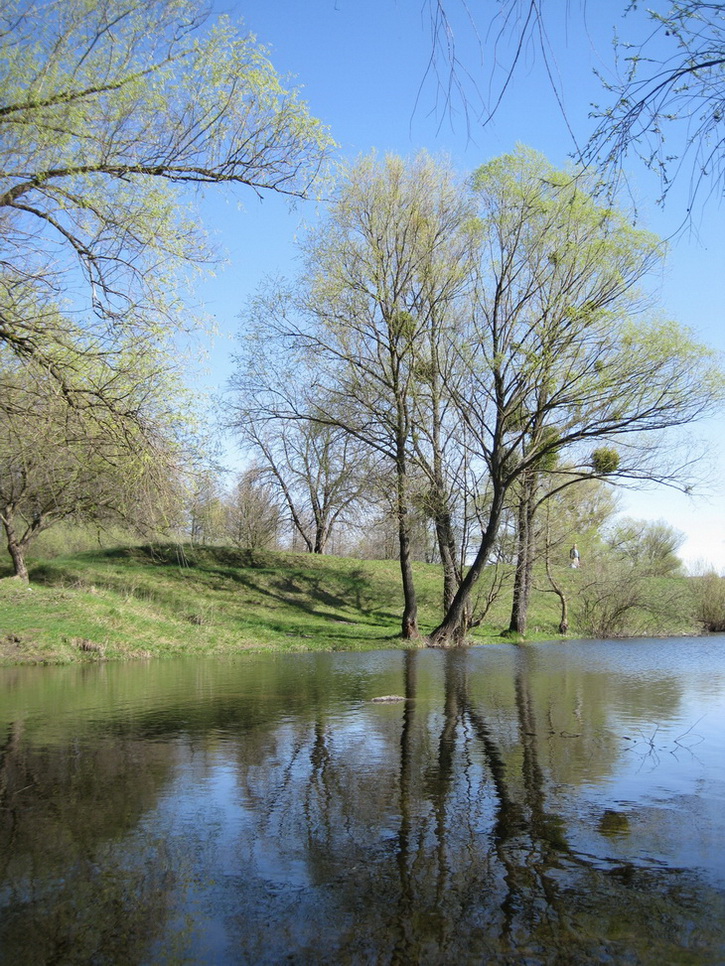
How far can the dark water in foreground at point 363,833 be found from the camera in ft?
11.7

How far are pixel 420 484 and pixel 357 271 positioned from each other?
6751 mm

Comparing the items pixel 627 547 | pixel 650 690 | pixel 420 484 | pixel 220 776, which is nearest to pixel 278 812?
pixel 220 776

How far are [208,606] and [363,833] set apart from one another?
22485mm

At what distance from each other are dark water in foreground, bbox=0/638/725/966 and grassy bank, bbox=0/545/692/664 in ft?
27.2

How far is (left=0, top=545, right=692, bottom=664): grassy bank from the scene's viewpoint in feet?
61.8

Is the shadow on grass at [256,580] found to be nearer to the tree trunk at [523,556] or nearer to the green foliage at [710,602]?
the tree trunk at [523,556]

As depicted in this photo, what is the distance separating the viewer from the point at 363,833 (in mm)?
5078

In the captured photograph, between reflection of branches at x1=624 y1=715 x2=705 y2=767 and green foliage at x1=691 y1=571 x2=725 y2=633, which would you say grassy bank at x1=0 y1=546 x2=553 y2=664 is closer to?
green foliage at x1=691 y1=571 x2=725 y2=633

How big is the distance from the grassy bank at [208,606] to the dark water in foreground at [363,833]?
8.28m

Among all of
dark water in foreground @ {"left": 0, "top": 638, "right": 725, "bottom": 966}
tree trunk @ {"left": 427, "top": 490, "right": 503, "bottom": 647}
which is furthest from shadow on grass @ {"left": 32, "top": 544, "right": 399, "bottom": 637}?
→ dark water in foreground @ {"left": 0, "top": 638, "right": 725, "bottom": 966}

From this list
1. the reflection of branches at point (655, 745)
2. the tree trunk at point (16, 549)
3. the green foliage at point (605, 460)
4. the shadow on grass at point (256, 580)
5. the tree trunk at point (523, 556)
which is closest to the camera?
the reflection of branches at point (655, 745)

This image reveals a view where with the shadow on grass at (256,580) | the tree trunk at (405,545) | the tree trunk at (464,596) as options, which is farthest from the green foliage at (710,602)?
the tree trunk at (405,545)

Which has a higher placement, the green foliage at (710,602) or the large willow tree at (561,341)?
the large willow tree at (561,341)

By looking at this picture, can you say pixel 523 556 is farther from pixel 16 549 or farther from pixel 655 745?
pixel 655 745
